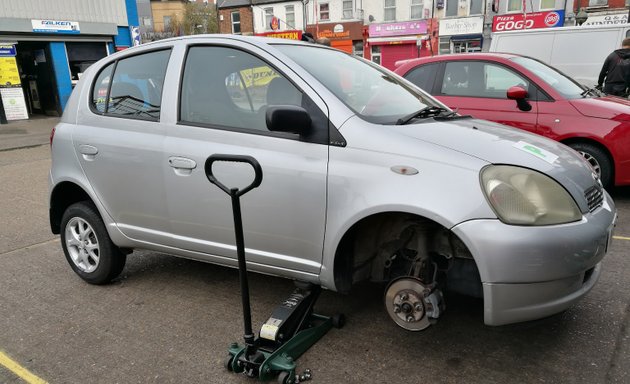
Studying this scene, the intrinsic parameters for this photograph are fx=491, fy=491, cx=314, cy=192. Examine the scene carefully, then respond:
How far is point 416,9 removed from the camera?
29.4m

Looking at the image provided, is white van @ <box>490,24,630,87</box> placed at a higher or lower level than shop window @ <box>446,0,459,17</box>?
lower

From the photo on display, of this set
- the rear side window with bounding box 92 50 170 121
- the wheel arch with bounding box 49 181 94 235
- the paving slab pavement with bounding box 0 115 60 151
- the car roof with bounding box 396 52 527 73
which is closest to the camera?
the rear side window with bounding box 92 50 170 121

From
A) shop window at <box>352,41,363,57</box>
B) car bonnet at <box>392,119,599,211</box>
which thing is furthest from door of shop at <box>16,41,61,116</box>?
shop window at <box>352,41,363,57</box>

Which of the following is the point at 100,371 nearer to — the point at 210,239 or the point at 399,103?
the point at 210,239

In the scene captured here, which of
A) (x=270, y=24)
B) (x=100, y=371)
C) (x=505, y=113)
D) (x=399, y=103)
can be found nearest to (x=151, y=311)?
(x=100, y=371)

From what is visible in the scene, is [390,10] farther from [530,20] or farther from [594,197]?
[594,197]

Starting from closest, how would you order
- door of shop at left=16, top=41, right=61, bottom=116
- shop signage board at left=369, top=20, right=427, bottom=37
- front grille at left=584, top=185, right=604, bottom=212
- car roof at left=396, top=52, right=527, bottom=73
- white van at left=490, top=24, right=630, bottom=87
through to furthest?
front grille at left=584, top=185, right=604, bottom=212 < car roof at left=396, top=52, right=527, bottom=73 < white van at left=490, top=24, right=630, bottom=87 < door of shop at left=16, top=41, right=61, bottom=116 < shop signage board at left=369, top=20, right=427, bottom=37

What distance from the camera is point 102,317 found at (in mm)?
3346

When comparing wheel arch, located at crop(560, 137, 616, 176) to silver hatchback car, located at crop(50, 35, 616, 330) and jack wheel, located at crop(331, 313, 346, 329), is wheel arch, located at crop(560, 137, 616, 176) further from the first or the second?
jack wheel, located at crop(331, 313, 346, 329)

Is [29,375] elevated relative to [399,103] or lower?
lower

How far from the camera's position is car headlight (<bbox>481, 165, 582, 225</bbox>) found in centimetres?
230

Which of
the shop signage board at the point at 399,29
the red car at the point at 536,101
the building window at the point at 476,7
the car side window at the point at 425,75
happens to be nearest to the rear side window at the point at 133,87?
the red car at the point at 536,101

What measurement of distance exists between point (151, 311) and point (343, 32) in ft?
101

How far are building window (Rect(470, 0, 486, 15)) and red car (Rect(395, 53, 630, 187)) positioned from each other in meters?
24.0
